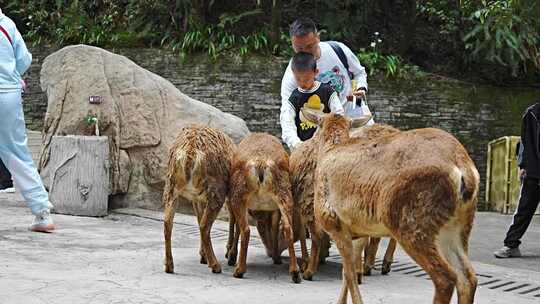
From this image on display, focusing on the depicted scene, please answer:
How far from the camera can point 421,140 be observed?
4.26 m

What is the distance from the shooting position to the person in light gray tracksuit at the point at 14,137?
23.5 feet

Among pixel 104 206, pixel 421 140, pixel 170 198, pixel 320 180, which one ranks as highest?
pixel 421 140

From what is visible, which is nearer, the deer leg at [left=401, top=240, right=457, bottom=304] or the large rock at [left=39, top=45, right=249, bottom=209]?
the deer leg at [left=401, top=240, right=457, bottom=304]

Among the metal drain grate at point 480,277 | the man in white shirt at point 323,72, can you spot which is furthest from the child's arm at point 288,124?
the metal drain grate at point 480,277

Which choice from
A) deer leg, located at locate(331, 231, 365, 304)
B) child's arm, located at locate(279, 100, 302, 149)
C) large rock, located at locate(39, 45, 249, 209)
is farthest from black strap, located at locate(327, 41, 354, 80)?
large rock, located at locate(39, 45, 249, 209)

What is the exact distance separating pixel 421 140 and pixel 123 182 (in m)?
5.65

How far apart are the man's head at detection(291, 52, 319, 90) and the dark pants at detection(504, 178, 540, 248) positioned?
9.44 feet

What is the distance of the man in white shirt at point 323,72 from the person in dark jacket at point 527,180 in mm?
2042

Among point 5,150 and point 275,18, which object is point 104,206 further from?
point 275,18

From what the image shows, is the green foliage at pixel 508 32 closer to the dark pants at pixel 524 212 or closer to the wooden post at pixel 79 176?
the dark pants at pixel 524 212

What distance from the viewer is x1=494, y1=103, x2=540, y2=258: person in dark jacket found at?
7807mm

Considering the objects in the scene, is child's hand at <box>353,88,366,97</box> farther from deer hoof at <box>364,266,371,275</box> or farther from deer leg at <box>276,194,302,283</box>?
deer hoof at <box>364,266,371,275</box>

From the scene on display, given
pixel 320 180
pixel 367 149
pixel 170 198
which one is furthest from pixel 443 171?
pixel 170 198

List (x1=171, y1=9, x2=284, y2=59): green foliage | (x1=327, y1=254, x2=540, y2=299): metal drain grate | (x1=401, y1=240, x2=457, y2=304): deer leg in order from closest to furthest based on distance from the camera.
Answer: (x1=401, y1=240, x2=457, y2=304): deer leg → (x1=327, y1=254, x2=540, y2=299): metal drain grate → (x1=171, y1=9, x2=284, y2=59): green foliage
